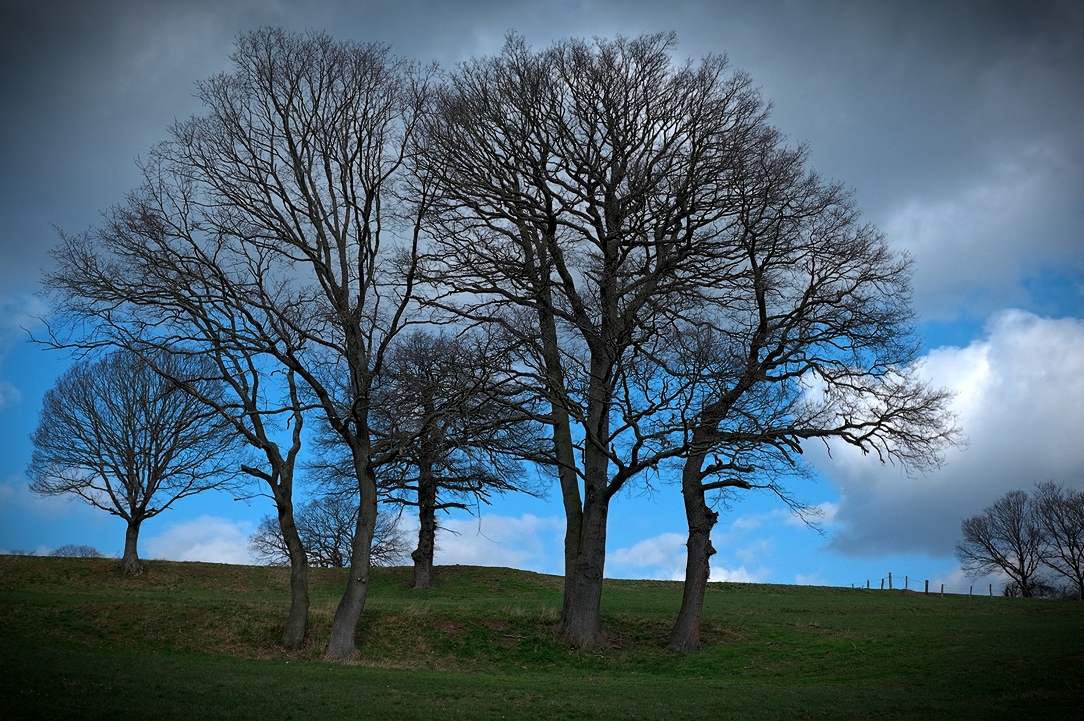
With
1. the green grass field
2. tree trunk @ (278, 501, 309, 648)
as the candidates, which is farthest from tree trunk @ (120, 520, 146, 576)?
tree trunk @ (278, 501, 309, 648)

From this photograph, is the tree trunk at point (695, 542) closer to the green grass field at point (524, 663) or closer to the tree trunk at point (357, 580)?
the green grass field at point (524, 663)

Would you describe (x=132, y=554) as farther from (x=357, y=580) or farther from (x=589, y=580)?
(x=589, y=580)

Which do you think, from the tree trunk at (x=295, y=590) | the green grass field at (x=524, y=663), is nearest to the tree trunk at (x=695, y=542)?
the green grass field at (x=524, y=663)

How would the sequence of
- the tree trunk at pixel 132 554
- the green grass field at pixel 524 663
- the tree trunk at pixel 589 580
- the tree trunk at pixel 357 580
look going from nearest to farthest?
the green grass field at pixel 524 663 → the tree trunk at pixel 357 580 → the tree trunk at pixel 589 580 → the tree trunk at pixel 132 554

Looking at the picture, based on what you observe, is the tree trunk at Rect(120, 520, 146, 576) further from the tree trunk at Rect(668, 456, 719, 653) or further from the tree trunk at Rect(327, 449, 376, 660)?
the tree trunk at Rect(668, 456, 719, 653)

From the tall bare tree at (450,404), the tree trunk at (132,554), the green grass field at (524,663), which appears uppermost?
the tall bare tree at (450,404)

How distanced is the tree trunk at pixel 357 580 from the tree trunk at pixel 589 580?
18.8 feet

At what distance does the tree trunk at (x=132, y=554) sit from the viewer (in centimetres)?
3797

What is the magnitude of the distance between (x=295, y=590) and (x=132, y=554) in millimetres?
20319

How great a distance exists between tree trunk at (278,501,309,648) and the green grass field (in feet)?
1.62

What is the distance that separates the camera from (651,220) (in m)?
22.8

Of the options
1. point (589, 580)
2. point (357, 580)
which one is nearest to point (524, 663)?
point (589, 580)

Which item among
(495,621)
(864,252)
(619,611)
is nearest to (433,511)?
(619,611)

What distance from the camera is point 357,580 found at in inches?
864
